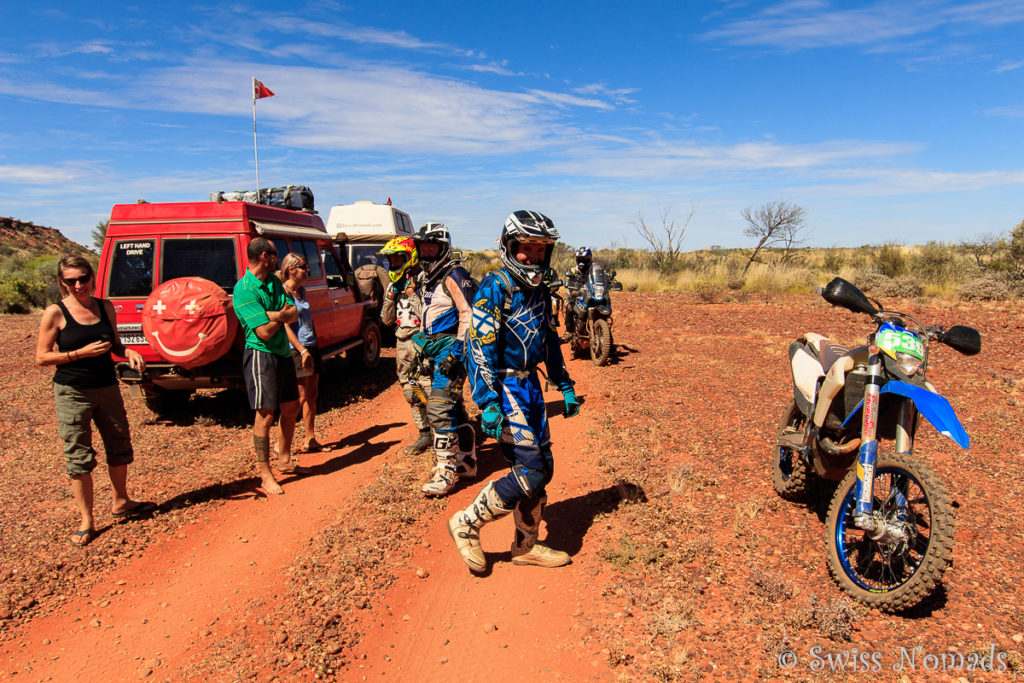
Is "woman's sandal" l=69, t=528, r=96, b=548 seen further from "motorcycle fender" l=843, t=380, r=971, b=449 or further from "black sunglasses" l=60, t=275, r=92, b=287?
"motorcycle fender" l=843, t=380, r=971, b=449

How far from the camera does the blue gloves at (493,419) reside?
131 inches

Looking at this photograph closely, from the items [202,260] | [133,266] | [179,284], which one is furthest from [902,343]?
[133,266]

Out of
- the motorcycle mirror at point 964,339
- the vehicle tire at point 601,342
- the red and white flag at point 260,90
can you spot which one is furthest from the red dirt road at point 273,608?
the red and white flag at point 260,90

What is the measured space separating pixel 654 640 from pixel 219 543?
3093mm

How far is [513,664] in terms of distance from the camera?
2928 millimetres

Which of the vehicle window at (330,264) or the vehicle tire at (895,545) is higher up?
the vehicle window at (330,264)

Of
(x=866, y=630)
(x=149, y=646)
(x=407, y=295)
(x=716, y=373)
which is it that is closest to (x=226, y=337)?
(x=407, y=295)

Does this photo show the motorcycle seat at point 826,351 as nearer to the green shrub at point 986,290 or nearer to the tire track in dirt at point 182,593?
the tire track in dirt at point 182,593

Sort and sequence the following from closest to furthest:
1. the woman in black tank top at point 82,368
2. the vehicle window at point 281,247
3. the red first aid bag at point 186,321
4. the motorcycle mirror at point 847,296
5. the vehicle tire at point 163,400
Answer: the motorcycle mirror at point 847,296 → the woman in black tank top at point 82,368 → the red first aid bag at point 186,321 → the vehicle tire at point 163,400 → the vehicle window at point 281,247

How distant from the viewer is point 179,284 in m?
5.78

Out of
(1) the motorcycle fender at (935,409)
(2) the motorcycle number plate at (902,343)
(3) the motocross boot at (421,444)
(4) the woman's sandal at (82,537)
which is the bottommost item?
(4) the woman's sandal at (82,537)

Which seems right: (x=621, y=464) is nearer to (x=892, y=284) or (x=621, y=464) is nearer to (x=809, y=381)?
(x=809, y=381)

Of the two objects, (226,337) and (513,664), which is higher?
(226,337)

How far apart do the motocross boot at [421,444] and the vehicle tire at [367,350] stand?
4081 millimetres
